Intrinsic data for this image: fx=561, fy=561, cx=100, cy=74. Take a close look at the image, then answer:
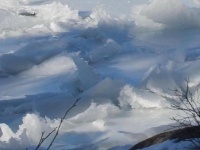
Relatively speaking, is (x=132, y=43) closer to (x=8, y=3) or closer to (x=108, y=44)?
(x=108, y=44)

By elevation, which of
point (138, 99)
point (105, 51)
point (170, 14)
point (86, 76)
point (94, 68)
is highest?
point (170, 14)

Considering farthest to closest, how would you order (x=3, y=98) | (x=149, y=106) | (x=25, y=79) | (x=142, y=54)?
(x=142, y=54)
(x=25, y=79)
(x=3, y=98)
(x=149, y=106)

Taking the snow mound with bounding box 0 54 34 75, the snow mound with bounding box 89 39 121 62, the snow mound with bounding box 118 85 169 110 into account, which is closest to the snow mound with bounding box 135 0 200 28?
the snow mound with bounding box 89 39 121 62

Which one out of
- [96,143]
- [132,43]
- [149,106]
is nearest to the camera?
[96,143]

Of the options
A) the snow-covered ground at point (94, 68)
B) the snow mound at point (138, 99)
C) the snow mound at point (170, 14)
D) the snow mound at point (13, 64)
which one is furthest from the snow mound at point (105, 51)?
the snow mound at point (138, 99)

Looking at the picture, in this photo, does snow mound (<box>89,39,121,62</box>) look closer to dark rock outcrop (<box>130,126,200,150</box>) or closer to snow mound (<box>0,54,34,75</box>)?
snow mound (<box>0,54,34,75</box>)

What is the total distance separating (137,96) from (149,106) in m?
0.21

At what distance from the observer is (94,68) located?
28.8 feet

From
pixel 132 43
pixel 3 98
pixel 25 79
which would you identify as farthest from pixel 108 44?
pixel 3 98

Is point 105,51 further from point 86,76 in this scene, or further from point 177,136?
point 177,136

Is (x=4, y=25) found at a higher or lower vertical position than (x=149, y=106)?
higher

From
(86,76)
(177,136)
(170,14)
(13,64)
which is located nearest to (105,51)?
(13,64)

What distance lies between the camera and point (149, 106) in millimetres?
6273

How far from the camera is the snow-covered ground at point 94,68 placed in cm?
546
